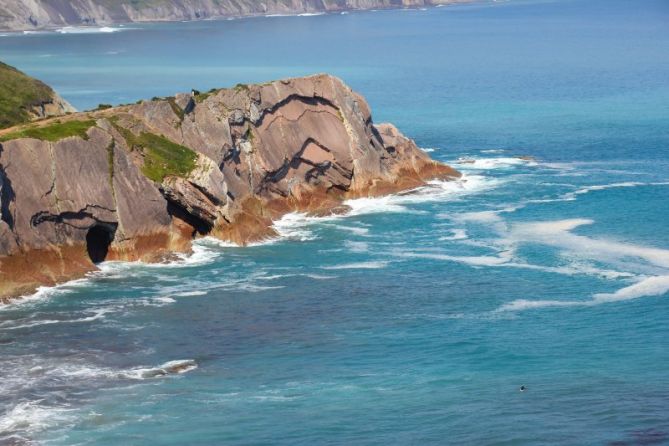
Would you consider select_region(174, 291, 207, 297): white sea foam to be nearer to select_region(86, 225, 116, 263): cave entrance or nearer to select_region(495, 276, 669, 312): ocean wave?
select_region(86, 225, 116, 263): cave entrance

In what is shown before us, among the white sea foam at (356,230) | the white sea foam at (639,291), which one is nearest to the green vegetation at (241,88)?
the white sea foam at (356,230)

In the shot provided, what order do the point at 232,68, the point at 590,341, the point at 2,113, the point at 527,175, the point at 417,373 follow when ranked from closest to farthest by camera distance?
the point at 417,373, the point at 590,341, the point at 2,113, the point at 527,175, the point at 232,68

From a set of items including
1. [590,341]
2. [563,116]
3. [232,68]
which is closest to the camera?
[590,341]

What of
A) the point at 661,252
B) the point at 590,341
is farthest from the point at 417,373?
the point at 661,252

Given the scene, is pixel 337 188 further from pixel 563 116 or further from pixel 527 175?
pixel 563 116

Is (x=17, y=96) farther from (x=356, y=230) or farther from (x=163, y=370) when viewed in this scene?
(x=163, y=370)

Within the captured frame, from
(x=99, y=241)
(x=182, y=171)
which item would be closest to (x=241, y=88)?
(x=182, y=171)

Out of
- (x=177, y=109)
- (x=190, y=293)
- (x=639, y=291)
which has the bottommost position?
(x=639, y=291)
